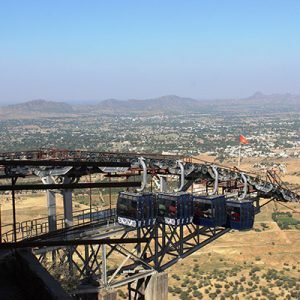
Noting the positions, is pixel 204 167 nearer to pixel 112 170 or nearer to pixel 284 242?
pixel 112 170

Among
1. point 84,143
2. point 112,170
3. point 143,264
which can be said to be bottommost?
point 84,143

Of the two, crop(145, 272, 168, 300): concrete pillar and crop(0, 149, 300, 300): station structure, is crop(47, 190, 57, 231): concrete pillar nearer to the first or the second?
crop(0, 149, 300, 300): station structure

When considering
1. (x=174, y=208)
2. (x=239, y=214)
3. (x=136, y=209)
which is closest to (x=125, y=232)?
(x=136, y=209)

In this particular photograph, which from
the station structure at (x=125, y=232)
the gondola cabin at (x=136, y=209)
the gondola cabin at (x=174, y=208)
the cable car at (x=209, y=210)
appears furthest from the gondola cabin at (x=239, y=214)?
the gondola cabin at (x=136, y=209)

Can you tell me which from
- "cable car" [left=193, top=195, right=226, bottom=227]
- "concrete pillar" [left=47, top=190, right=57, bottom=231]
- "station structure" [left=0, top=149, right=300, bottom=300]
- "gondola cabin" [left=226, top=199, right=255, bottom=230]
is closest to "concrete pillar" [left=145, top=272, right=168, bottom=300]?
"station structure" [left=0, top=149, right=300, bottom=300]

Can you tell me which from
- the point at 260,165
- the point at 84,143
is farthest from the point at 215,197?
the point at 84,143

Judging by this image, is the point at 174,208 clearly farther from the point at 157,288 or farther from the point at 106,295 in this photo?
the point at 106,295
